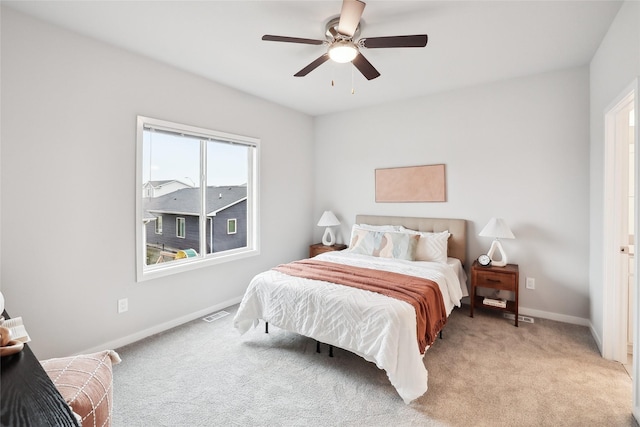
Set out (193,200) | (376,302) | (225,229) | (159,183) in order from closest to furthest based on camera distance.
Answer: (376,302), (159,183), (193,200), (225,229)

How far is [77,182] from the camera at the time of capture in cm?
239

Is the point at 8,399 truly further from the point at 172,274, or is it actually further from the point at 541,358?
the point at 541,358

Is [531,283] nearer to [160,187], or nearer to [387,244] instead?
[387,244]

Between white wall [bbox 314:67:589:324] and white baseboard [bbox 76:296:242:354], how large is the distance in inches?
101

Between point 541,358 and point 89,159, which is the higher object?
point 89,159

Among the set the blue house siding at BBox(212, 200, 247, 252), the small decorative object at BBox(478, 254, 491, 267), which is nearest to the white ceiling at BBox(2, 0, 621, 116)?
the blue house siding at BBox(212, 200, 247, 252)

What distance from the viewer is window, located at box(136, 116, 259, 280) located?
9.62ft

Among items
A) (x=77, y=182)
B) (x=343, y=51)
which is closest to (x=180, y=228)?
(x=77, y=182)

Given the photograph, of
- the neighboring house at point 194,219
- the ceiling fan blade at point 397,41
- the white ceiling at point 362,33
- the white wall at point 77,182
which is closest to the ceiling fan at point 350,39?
the ceiling fan blade at point 397,41

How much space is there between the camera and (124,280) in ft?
8.86

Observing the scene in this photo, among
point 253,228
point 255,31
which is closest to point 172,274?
point 253,228

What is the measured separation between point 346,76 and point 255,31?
1173mm

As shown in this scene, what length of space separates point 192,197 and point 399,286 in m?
2.44

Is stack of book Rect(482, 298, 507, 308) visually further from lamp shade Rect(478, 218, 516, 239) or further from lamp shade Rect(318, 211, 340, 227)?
lamp shade Rect(318, 211, 340, 227)
